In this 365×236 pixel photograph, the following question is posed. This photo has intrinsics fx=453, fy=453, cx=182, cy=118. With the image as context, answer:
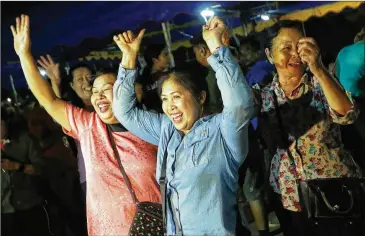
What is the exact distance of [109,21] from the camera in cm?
392

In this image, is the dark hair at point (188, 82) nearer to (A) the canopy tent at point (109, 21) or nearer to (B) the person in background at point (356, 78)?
(B) the person in background at point (356, 78)

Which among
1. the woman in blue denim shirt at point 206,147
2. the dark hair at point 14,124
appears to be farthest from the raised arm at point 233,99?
the dark hair at point 14,124

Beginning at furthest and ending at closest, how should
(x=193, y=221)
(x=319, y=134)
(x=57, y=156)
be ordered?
(x=57, y=156) → (x=319, y=134) → (x=193, y=221)

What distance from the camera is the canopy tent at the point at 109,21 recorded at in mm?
3859

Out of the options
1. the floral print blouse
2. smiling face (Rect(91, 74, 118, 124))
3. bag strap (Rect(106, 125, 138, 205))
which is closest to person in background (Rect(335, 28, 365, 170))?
the floral print blouse

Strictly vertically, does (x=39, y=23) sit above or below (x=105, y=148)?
above

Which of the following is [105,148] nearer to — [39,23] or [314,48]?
[314,48]

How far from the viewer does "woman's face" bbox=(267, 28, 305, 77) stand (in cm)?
263

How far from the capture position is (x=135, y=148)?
8.65ft

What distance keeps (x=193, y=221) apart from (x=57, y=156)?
75.4 inches

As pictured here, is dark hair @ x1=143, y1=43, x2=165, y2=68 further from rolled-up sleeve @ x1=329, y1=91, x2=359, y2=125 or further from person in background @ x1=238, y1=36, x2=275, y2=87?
rolled-up sleeve @ x1=329, y1=91, x2=359, y2=125

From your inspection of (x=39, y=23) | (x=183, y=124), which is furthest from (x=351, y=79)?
(x=39, y=23)

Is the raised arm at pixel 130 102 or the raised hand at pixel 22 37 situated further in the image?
the raised hand at pixel 22 37

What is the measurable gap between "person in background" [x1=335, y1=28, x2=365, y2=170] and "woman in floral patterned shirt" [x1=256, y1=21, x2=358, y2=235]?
0.81 ft
